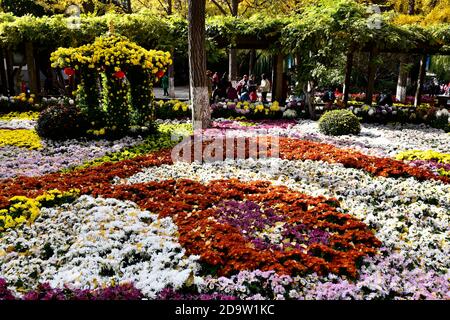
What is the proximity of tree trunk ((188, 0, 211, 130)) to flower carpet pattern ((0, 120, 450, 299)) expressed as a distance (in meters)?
3.52

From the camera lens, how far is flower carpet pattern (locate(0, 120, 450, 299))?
3.51 m

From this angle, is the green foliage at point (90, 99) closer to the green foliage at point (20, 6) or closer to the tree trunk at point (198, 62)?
the tree trunk at point (198, 62)

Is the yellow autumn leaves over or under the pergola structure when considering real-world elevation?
under

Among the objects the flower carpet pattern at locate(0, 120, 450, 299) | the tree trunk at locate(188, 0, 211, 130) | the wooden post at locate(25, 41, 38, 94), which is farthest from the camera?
the wooden post at locate(25, 41, 38, 94)

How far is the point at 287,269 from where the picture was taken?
12.0ft

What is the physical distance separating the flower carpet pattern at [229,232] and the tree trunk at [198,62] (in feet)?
11.5

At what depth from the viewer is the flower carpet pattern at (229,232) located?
351cm

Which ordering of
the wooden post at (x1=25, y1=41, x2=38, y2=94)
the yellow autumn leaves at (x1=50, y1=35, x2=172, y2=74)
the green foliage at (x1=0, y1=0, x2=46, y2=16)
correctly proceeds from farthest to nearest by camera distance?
1. the green foliage at (x1=0, y1=0, x2=46, y2=16)
2. the wooden post at (x1=25, y1=41, x2=38, y2=94)
3. the yellow autumn leaves at (x1=50, y1=35, x2=172, y2=74)

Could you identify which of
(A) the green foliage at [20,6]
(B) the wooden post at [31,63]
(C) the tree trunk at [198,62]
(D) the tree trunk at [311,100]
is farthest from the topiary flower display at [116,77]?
(A) the green foliage at [20,6]

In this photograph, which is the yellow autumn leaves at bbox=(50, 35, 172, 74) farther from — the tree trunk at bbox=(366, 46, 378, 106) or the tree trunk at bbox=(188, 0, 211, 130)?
the tree trunk at bbox=(366, 46, 378, 106)

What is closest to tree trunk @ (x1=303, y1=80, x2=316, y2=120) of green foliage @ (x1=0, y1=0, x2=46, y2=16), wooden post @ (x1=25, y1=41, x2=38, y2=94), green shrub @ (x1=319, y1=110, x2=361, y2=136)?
green shrub @ (x1=319, y1=110, x2=361, y2=136)

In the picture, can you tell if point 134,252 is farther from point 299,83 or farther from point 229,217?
point 299,83

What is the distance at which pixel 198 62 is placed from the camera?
991 centimetres
